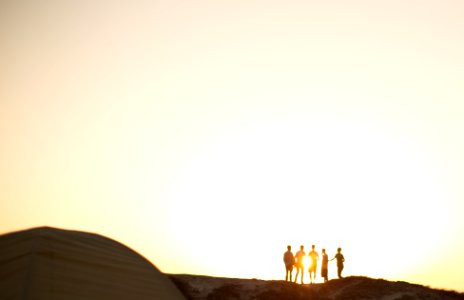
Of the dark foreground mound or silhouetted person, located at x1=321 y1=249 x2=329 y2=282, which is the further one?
silhouetted person, located at x1=321 y1=249 x2=329 y2=282

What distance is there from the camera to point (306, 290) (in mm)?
22812

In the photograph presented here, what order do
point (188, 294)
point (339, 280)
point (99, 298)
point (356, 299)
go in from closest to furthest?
point (99, 298) → point (356, 299) → point (188, 294) → point (339, 280)

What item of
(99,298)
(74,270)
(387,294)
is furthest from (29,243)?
(387,294)

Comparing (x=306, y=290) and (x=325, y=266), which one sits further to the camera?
(x=325, y=266)

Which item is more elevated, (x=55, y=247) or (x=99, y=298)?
(x=55, y=247)

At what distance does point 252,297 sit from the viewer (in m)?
22.1

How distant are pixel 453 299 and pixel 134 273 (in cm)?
2004

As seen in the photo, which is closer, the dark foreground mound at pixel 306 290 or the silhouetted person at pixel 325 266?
the dark foreground mound at pixel 306 290

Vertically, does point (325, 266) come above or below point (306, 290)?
above

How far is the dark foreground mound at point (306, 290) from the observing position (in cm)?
2153

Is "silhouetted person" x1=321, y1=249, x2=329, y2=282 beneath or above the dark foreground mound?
above

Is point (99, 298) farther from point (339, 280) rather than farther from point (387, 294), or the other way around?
point (339, 280)

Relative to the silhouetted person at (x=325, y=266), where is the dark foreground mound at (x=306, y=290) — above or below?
below

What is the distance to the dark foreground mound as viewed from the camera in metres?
21.5
